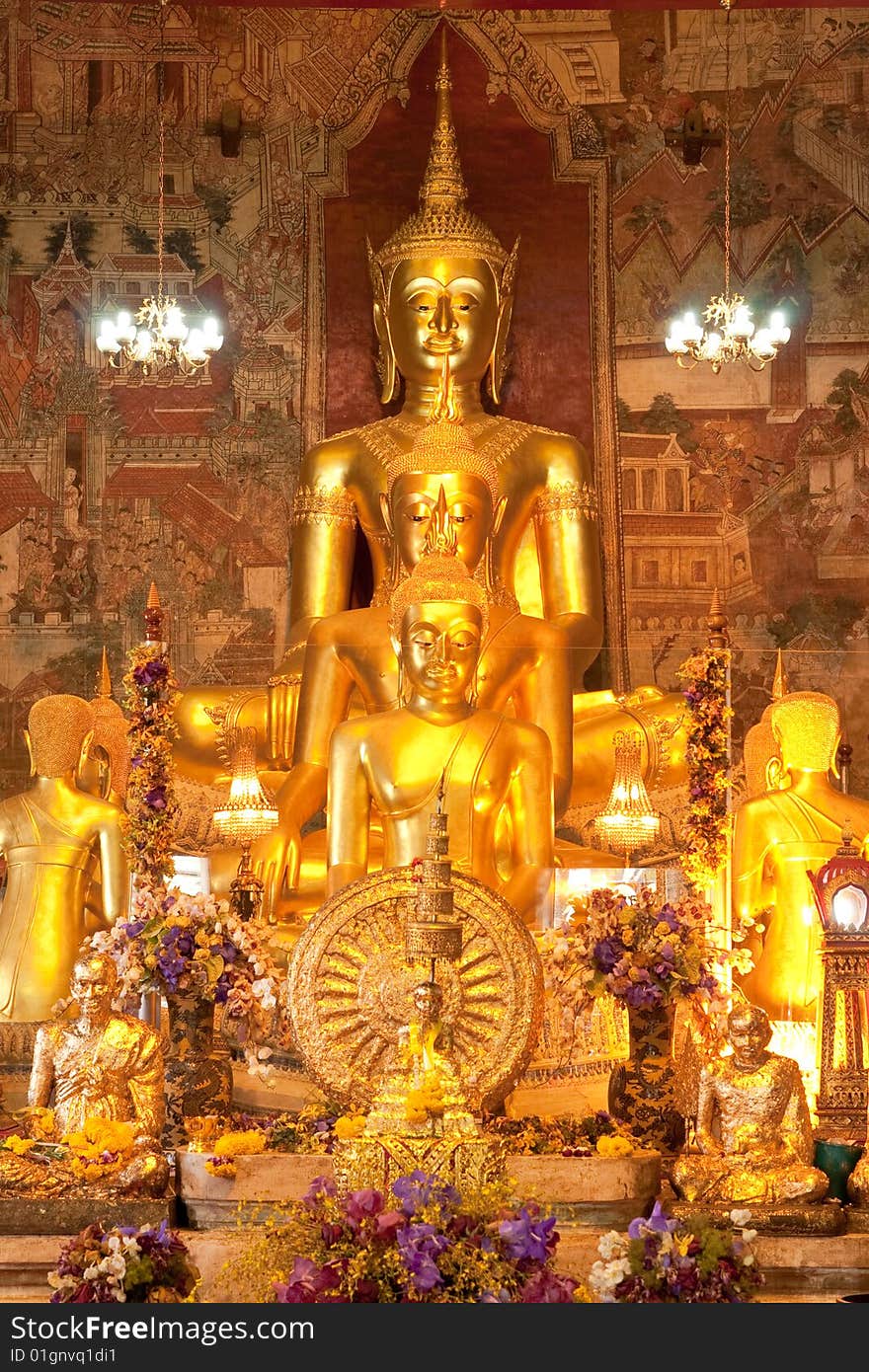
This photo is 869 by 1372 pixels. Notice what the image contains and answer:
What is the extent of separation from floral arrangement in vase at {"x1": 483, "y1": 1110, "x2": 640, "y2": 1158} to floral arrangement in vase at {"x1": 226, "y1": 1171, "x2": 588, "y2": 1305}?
1.46 meters

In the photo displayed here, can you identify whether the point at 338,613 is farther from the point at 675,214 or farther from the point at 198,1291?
the point at 198,1291

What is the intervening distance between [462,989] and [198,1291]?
56.1 inches

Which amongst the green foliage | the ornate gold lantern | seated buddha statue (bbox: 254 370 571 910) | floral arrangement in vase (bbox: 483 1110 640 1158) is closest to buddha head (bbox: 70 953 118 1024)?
floral arrangement in vase (bbox: 483 1110 640 1158)

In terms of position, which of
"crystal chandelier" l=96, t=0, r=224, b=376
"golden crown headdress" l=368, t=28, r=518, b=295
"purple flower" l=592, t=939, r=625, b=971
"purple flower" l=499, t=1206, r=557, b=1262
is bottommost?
"purple flower" l=499, t=1206, r=557, b=1262

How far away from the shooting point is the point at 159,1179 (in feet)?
24.1

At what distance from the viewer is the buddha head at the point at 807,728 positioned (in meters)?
9.41

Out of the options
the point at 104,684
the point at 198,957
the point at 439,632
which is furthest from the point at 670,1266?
the point at 104,684

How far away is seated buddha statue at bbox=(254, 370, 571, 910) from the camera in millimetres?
9633

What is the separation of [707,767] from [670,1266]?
112 inches

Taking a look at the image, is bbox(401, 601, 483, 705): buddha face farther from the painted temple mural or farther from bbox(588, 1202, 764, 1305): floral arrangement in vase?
bbox(588, 1202, 764, 1305): floral arrangement in vase

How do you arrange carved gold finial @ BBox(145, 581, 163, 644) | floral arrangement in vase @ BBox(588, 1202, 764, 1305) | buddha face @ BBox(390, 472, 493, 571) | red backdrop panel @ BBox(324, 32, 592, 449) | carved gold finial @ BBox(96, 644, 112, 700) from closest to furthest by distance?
floral arrangement in vase @ BBox(588, 1202, 764, 1305) < carved gold finial @ BBox(145, 581, 163, 644) < carved gold finial @ BBox(96, 644, 112, 700) < buddha face @ BBox(390, 472, 493, 571) < red backdrop panel @ BBox(324, 32, 592, 449)

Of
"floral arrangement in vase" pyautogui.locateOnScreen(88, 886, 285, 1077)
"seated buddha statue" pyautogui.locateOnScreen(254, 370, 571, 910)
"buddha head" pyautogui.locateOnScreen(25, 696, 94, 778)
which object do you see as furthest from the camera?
"seated buddha statue" pyautogui.locateOnScreen(254, 370, 571, 910)

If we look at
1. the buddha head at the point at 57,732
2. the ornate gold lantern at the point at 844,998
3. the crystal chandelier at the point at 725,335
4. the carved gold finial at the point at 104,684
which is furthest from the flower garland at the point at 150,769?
the crystal chandelier at the point at 725,335

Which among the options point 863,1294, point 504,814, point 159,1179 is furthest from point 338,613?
point 863,1294
